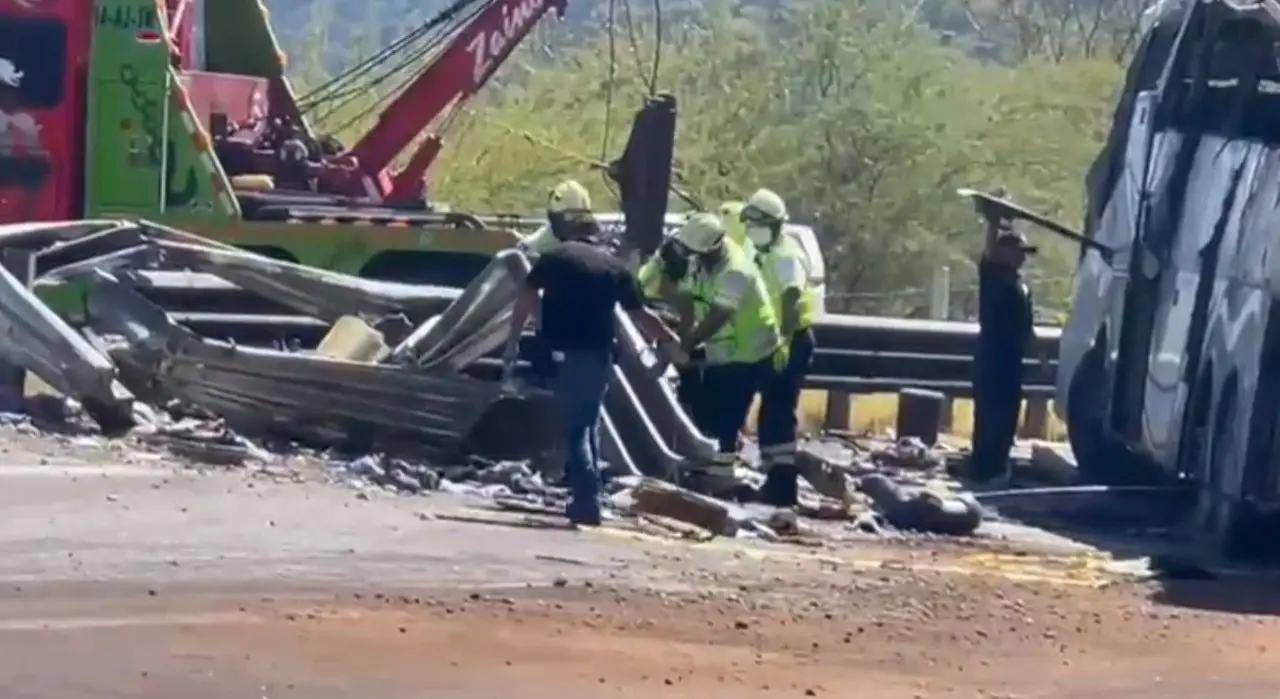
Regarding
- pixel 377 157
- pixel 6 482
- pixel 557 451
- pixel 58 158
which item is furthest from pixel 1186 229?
pixel 377 157

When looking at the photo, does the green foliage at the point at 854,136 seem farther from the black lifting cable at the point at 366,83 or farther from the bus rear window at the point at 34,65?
the bus rear window at the point at 34,65

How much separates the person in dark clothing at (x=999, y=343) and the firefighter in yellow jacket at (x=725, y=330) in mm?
1886

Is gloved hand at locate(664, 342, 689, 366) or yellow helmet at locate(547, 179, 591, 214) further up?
yellow helmet at locate(547, 179, 591, 214)

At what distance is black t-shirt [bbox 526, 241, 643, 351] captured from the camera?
13.7m

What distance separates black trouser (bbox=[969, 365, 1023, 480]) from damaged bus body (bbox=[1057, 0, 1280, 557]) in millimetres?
412

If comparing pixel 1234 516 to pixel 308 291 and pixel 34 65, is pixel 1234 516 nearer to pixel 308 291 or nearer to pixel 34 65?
pixel 308 291

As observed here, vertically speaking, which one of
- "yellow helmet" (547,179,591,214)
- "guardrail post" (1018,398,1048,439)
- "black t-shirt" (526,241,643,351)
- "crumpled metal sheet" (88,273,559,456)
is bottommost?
"guardrail post" (1018,398,1048,439)

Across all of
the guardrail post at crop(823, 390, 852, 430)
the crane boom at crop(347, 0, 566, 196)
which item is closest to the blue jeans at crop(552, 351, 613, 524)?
the guardrail post at crop(823, 390, 852, 430)

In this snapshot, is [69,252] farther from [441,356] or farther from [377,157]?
[377,157]

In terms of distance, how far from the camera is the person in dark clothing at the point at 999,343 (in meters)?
17.1

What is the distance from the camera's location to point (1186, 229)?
15.1m

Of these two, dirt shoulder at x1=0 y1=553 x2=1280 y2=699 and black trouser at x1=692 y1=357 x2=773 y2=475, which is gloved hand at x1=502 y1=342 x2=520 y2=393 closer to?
black trouser at x1=692 y1=357 x2=773 y2=475

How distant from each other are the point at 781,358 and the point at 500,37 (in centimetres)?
1258

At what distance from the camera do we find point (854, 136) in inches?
Result: 1724
